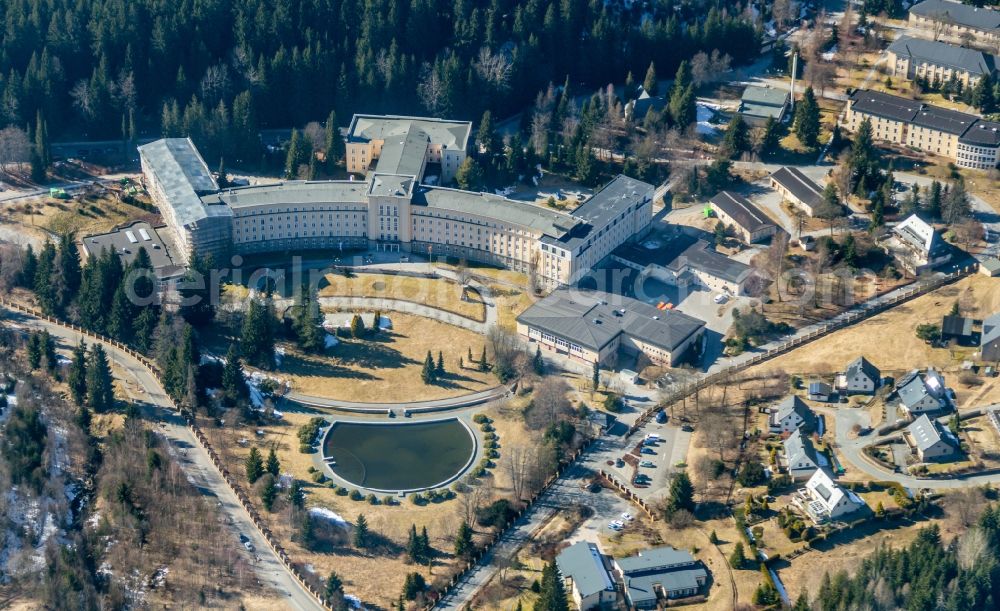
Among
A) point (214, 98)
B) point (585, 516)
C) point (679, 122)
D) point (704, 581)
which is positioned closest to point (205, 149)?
point (214, 98)

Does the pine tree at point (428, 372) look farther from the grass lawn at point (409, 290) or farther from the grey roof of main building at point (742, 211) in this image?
the grey roof of main building at point (742, 211)

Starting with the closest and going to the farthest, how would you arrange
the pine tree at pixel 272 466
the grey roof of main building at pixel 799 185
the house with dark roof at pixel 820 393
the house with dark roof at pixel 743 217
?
the pine tree at pixel 272 466 → the house with dark roof at pixel 820 393 → the house with dark roof at pixel 743 217 → the grey roof of main building at pixel 799 185

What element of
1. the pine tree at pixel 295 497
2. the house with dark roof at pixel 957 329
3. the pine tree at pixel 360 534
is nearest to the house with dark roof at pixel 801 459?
the house with dark roof at pixel 957 329

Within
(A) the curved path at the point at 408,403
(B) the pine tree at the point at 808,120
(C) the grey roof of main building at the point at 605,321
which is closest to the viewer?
(A) the curved path at the point at 408,403

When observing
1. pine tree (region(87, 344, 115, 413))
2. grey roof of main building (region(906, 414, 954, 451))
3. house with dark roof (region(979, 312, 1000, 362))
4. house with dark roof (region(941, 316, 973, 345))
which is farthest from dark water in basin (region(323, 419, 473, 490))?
house with dark roof (region(979, 312, 1000, 362))

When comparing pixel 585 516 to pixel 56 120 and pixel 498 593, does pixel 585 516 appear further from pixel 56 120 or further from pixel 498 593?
pixel 56 120

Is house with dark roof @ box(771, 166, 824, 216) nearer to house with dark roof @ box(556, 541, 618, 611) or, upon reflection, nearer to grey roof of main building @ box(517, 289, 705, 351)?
grey roof of main building @ box(517, 289, 705, 351)
